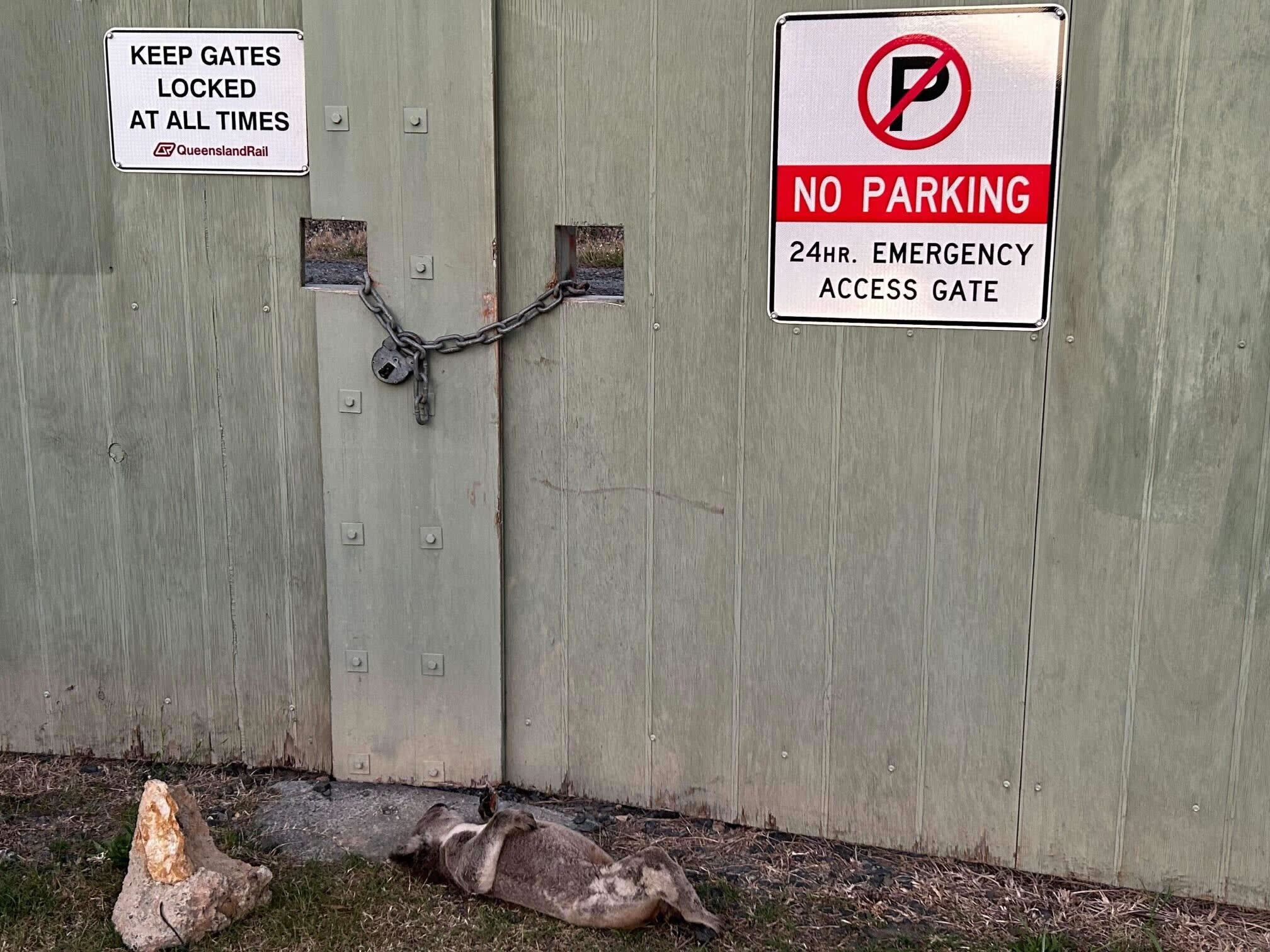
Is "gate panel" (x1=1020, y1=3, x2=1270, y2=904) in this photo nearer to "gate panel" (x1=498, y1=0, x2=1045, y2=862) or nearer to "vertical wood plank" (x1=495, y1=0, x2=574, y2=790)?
"gate panel" (x1=498, y1=0, x2=1045, y2=862)

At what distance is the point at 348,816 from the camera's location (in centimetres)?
349

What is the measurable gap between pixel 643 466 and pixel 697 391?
26cm

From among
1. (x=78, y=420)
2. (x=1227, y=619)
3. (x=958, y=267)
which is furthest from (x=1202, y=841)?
(x=78, y=420)

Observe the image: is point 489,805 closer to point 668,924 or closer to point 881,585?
point 668,924

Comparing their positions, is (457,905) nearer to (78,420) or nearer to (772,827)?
(772,827)

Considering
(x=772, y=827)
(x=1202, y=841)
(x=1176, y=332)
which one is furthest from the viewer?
(x=772, y=827)

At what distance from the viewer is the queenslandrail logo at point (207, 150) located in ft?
11.2

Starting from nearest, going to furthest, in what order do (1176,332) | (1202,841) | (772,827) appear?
(1176,332)
(1202,841)
(772,827)

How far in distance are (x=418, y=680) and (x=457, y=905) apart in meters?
0.73

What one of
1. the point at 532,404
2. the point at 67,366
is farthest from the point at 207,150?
the point at 532,404

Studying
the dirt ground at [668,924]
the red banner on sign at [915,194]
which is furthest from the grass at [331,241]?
the dirt ground at [668,924]

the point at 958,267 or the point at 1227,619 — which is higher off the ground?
the point at 958,267

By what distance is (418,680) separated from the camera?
3.59 m

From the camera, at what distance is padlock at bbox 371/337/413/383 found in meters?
3.39
